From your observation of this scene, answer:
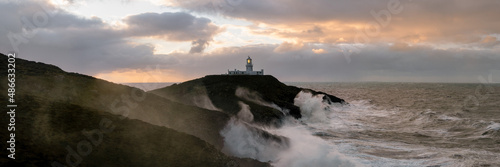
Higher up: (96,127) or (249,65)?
(249,65)

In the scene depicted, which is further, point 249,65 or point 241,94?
point 249,65

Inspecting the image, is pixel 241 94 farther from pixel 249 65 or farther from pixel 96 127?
pixel 96 127

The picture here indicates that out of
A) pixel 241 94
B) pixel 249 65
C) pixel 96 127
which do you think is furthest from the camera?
pixel 249 65

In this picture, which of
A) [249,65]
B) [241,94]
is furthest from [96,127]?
[249,65]

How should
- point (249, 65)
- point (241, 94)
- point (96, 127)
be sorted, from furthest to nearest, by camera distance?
1. point (249, 65)
2. point (241, 94)
3. point (96, 127)

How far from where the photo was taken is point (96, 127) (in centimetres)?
1377

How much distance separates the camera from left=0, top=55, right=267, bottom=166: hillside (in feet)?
38.2

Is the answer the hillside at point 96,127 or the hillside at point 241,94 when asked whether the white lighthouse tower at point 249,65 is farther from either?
the hillside at point 96,127

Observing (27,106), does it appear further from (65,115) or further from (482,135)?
(482,135)

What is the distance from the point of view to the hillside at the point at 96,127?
459 inches

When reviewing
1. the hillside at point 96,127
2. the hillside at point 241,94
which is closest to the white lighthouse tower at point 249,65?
the hillside at point 241,94

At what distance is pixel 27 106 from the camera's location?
1391 centimetres

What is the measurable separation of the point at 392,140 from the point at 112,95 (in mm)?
23866

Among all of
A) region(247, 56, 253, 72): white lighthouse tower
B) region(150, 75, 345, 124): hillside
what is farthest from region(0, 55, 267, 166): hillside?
region(247, 56, 253, 72): white lighthouse tower
